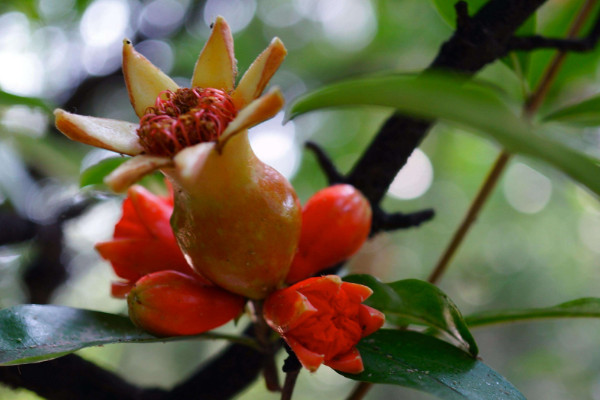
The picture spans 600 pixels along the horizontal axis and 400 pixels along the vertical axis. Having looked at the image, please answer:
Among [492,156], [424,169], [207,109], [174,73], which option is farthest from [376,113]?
[207,109]

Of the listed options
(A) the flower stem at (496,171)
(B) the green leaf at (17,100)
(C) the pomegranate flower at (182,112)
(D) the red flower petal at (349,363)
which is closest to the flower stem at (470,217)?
(A) the flower stem at (496,171)

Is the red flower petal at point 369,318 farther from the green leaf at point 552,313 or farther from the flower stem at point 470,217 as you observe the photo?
the flower stem at point 470,217

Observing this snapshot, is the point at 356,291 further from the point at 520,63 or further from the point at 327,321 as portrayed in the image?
the point at 520,63

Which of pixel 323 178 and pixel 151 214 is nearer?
pixel 151 214

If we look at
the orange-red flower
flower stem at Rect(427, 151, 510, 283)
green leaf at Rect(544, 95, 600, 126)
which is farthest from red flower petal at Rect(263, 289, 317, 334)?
green leaf at Rect(544, 95, 600, 126)

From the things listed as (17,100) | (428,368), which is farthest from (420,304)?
(17,100)

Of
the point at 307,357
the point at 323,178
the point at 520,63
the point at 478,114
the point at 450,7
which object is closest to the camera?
the point at 478,114
